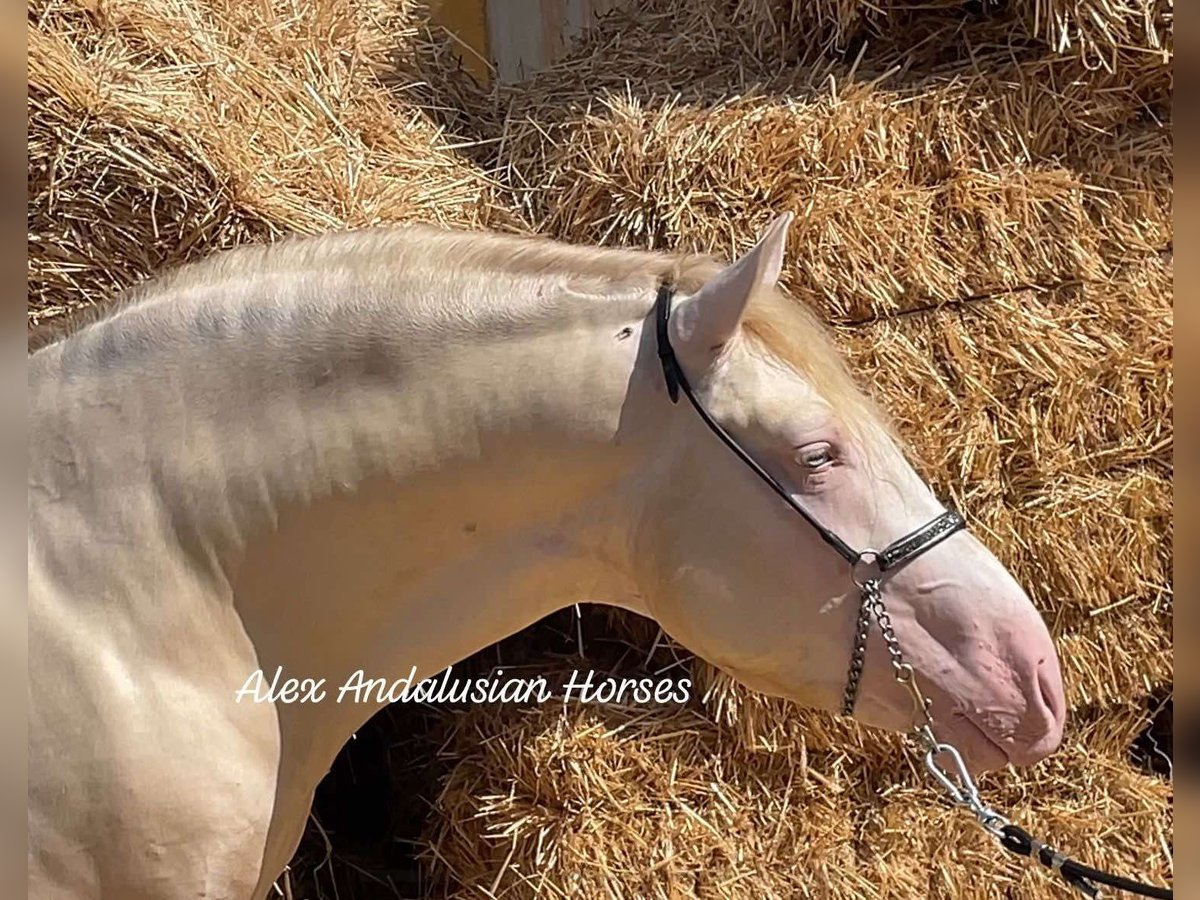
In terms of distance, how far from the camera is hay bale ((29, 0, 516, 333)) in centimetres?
169

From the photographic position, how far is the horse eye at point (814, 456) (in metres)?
1.15

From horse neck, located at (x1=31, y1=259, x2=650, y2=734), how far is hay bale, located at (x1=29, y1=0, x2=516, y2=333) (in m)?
0.60

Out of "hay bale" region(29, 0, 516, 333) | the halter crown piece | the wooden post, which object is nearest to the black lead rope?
the halter crown piece

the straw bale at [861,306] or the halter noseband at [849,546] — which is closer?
the halter noseband at [849,546]

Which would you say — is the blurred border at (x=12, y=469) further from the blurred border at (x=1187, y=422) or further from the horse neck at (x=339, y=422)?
the blurred border at (x=1187, y=422)

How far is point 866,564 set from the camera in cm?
117

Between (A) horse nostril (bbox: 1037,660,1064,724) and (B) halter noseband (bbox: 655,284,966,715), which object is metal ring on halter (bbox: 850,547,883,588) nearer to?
(B) halter noseband (bbox: 655,284,966,715)

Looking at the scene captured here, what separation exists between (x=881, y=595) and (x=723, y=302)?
33 cm

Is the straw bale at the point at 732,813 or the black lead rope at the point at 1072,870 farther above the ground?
the black lead rope at the point at 1072,870

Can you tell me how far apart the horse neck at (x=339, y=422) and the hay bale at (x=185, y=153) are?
599 millimetres

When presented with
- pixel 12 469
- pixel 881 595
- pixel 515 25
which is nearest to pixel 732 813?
pixel 881 595

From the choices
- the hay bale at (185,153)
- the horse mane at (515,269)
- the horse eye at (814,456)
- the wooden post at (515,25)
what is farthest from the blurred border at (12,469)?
the wooden post at (515,25)

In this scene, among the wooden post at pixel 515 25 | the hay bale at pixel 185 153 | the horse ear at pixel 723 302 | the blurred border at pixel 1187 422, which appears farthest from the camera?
the wooden post at pixel 515 25

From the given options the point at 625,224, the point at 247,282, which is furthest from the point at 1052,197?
the point at 247,282
